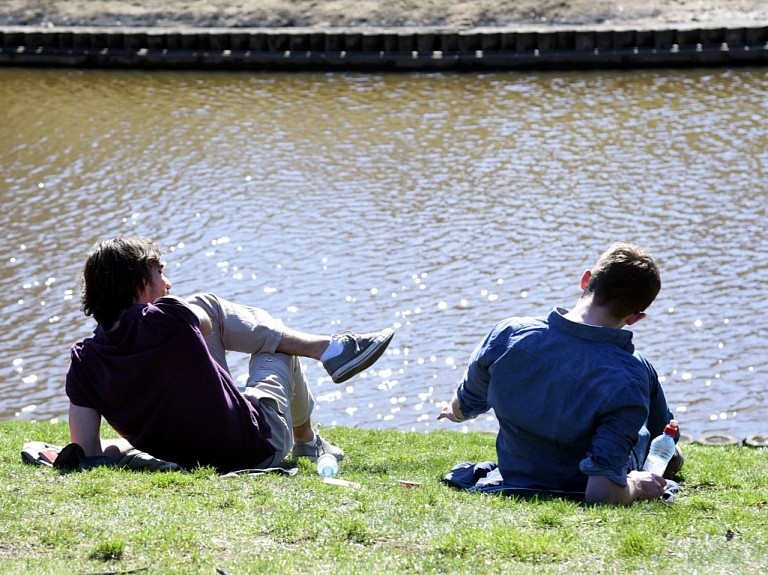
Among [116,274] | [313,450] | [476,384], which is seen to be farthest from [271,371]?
[476,384]

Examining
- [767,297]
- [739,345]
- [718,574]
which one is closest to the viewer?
[718,574]

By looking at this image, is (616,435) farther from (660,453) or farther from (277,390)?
(277,390)

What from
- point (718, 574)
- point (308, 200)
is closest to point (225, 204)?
point (308, 200)

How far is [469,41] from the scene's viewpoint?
2217 cm

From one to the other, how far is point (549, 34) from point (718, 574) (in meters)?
19.6

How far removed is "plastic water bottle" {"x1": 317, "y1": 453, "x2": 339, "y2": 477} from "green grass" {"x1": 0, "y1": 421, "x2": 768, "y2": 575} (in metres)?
0.22

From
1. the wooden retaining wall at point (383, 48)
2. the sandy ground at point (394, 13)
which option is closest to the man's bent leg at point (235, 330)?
the wooden retaining wall at point (383, 48)

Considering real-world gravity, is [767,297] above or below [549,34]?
below

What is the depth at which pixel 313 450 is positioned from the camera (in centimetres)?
559

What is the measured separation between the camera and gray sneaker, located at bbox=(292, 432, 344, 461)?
553cm

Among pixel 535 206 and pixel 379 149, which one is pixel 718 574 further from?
pixel 379 149

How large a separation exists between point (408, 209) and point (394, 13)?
1203 centimetres

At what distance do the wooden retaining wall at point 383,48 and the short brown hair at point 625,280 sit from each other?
18256 mm

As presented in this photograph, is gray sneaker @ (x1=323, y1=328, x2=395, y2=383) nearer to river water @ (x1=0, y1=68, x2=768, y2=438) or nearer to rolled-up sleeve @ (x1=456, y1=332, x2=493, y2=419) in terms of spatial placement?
rolled-up sleeve @ (x1=456, y1=332, x2=493, y2=419)
